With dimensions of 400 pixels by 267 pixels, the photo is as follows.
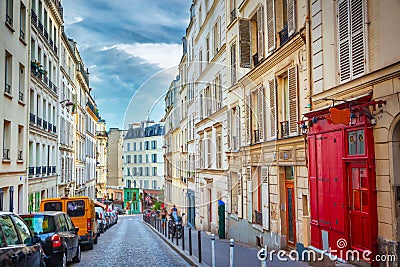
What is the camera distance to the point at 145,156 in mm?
64875

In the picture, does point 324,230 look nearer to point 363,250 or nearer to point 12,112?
point 363,250

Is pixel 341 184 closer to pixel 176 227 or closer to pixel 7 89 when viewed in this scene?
pixel 176 227

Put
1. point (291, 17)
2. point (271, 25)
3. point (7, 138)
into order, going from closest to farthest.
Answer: point (291, 17)
point (271, 25)
point (7, 138)

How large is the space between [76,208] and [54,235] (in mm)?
7960

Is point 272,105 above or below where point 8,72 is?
below

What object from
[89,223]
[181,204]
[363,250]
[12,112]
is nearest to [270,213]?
[363,250]

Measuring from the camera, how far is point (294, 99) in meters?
12.0

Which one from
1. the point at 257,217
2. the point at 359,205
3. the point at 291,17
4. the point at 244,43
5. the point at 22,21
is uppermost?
the point at 22,21

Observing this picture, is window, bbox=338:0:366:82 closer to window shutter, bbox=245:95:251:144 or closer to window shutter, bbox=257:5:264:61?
window shutter, bbox=257:5:264:61

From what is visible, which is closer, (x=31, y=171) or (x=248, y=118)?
(x=248, y=118)

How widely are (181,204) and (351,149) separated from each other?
32314 mm

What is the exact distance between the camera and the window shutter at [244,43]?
16.5m

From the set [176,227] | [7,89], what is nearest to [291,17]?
[176,227]

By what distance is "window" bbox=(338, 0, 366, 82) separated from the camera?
836cm
